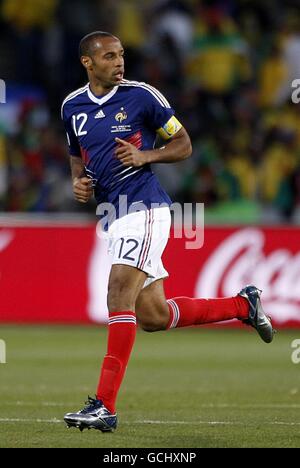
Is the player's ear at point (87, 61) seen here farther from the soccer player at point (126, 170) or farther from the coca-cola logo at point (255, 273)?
the coca-cola logo at point (255, 273)

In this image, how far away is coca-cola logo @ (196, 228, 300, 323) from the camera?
14.6 meters

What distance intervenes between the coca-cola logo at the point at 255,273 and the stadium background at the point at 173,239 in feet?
0.06

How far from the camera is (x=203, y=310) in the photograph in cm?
831

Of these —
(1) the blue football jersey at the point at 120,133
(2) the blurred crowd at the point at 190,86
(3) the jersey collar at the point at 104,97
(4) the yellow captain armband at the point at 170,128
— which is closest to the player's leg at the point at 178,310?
(1) the blue football jersey at the point at 120,133

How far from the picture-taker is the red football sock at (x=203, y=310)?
8117 millimetres


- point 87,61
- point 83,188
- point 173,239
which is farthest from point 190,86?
point 83,188

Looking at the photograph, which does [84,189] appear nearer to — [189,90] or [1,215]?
[1,215]

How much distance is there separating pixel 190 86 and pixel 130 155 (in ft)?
34.1

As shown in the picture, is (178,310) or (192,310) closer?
(178,310)

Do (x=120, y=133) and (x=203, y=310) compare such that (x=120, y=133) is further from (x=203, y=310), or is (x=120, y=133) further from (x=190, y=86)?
(x=190, y=86)

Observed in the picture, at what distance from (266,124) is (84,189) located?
9812 millimetres

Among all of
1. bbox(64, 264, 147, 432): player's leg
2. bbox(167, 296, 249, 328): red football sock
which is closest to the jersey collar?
bbox(64, 264, 147, 432): player's leg
